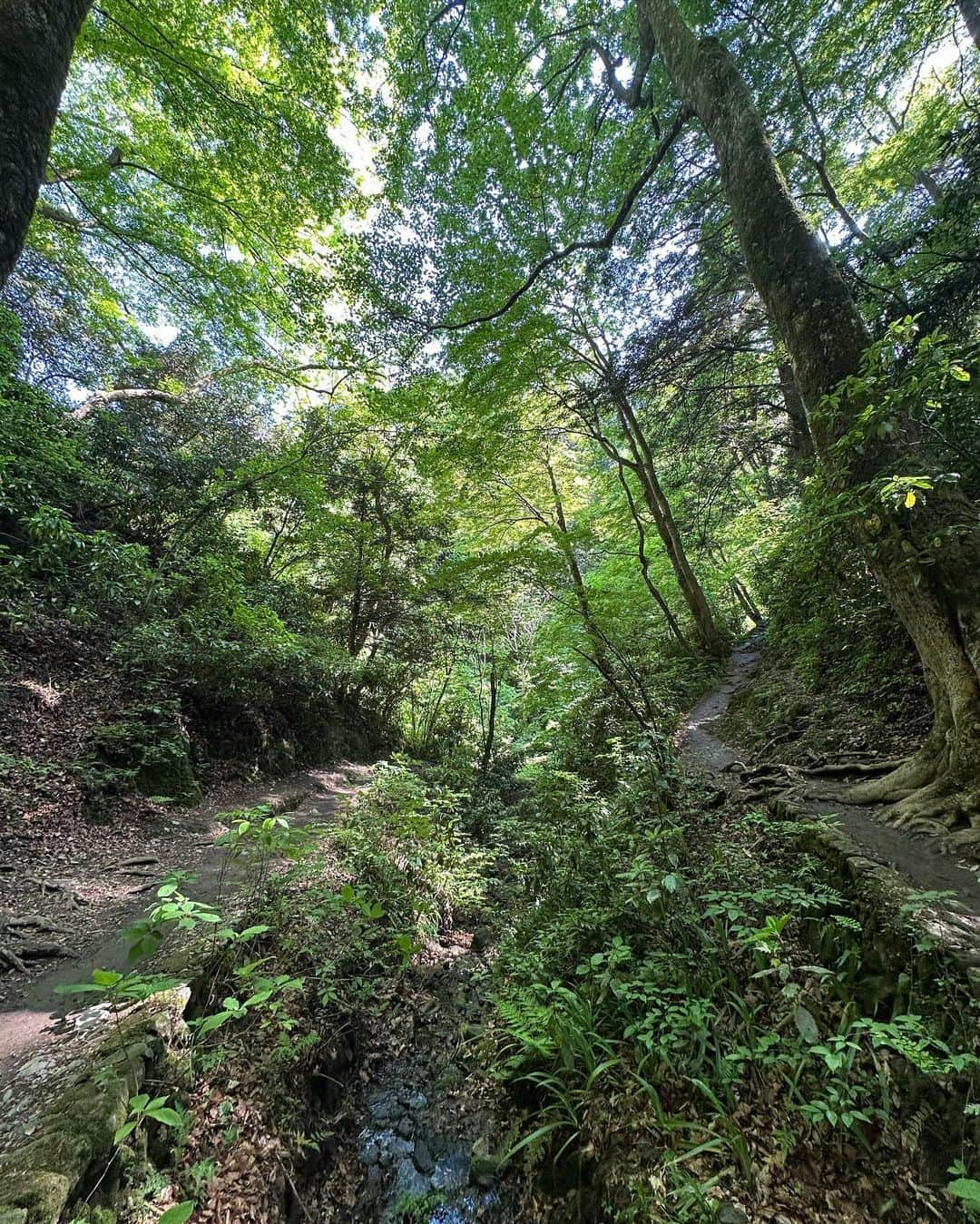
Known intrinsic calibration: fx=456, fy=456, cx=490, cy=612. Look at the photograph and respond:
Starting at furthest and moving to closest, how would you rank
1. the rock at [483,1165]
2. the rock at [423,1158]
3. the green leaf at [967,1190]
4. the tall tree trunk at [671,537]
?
the tall tree trunk at [671,537], the rock at [423,1158], the rock at [483,1165], the green leaf at [967,1190]

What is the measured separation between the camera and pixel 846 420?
3.35 m

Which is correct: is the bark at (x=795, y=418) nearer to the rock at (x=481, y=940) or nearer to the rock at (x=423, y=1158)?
the rock at (x=481, y=940)

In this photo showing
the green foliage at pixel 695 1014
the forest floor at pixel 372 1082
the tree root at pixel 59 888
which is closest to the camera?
the green foliage at pixel 695 1014

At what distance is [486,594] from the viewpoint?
11.5 m

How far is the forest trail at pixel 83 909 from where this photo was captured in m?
2.75

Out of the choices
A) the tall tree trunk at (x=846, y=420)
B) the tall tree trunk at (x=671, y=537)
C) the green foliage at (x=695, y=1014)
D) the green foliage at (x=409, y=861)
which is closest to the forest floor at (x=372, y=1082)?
the green foliage at (x=695, y=1014)

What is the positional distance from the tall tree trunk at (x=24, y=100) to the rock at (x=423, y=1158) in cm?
540

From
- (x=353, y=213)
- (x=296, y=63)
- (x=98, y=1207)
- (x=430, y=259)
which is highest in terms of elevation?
(x=296, y=63)

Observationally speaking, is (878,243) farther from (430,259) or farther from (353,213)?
(353,213)

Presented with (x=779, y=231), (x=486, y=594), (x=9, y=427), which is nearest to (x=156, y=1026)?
(x=779, y=231)

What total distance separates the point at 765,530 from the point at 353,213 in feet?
31.8

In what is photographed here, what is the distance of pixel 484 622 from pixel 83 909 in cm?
962

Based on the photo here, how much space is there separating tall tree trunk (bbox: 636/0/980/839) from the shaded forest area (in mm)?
36

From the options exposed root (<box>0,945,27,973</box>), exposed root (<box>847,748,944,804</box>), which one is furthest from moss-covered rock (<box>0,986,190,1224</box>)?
exposed root (<box>847,748,944,804</box>)
